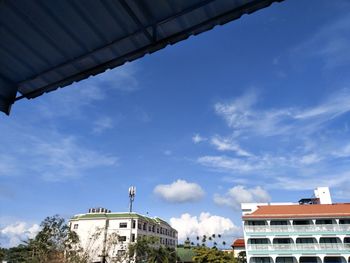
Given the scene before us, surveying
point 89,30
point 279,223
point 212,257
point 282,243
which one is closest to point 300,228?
point 279,223

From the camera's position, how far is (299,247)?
42688mm

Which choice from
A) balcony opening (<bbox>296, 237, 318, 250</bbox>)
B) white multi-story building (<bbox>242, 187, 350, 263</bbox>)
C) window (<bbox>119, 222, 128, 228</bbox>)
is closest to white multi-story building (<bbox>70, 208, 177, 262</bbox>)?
window (<bbox>119, 222, 128, 228</bbox>)

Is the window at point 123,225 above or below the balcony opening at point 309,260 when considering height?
above

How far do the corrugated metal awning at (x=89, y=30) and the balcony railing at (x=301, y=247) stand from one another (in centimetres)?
4414

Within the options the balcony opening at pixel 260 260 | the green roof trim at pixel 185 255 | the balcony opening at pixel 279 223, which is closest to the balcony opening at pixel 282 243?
the balcony opening at pixel 260 260

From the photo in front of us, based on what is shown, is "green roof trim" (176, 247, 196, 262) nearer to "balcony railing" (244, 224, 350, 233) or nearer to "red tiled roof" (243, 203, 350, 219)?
"red tiled roof" (243, 203, 350, 219)

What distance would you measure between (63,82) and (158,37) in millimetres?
1524

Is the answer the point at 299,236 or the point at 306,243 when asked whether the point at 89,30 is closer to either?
the point at 299,236

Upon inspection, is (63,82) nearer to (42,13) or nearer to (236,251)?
(42,13)

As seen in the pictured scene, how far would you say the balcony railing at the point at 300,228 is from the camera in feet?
140

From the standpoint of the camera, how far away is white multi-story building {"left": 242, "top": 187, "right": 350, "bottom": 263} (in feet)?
138

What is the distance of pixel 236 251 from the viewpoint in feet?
228

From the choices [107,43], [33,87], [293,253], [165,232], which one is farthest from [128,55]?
[165,232]

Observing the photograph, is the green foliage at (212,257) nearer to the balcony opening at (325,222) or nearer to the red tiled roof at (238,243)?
the balcony opening at (325,222)
